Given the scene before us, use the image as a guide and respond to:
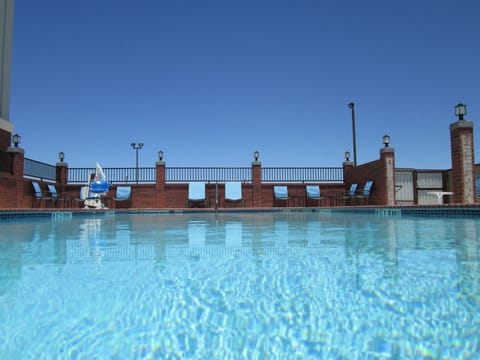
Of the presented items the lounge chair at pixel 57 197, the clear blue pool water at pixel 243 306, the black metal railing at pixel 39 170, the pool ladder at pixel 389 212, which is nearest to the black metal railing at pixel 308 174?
the pool ladder at pixel 389 212

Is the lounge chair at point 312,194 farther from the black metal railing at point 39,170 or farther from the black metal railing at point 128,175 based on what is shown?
the black metal railing at point 39,170

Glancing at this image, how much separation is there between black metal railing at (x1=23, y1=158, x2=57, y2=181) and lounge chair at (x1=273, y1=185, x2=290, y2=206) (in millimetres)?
9554

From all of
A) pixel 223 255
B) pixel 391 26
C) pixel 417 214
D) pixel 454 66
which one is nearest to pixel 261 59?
pixel 391 26

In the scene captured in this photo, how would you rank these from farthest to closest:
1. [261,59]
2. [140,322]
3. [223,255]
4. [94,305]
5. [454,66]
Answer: [261,59] < [454,66] < [223,255] < [94,305] < [140,322]

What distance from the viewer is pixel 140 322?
3.66ft

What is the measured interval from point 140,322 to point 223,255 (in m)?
1.25

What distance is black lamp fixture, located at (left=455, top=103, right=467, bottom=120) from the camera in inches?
380

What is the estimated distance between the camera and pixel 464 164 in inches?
377

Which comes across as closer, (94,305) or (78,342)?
(78,342)

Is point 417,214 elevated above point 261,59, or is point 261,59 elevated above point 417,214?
point 261,59

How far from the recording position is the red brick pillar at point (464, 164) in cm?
950

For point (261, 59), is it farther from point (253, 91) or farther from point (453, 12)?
point (453, 12)

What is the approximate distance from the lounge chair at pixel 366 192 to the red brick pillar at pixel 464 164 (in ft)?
9.53

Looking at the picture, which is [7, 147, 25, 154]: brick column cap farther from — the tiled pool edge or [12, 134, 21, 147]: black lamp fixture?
the tiled pool edge
